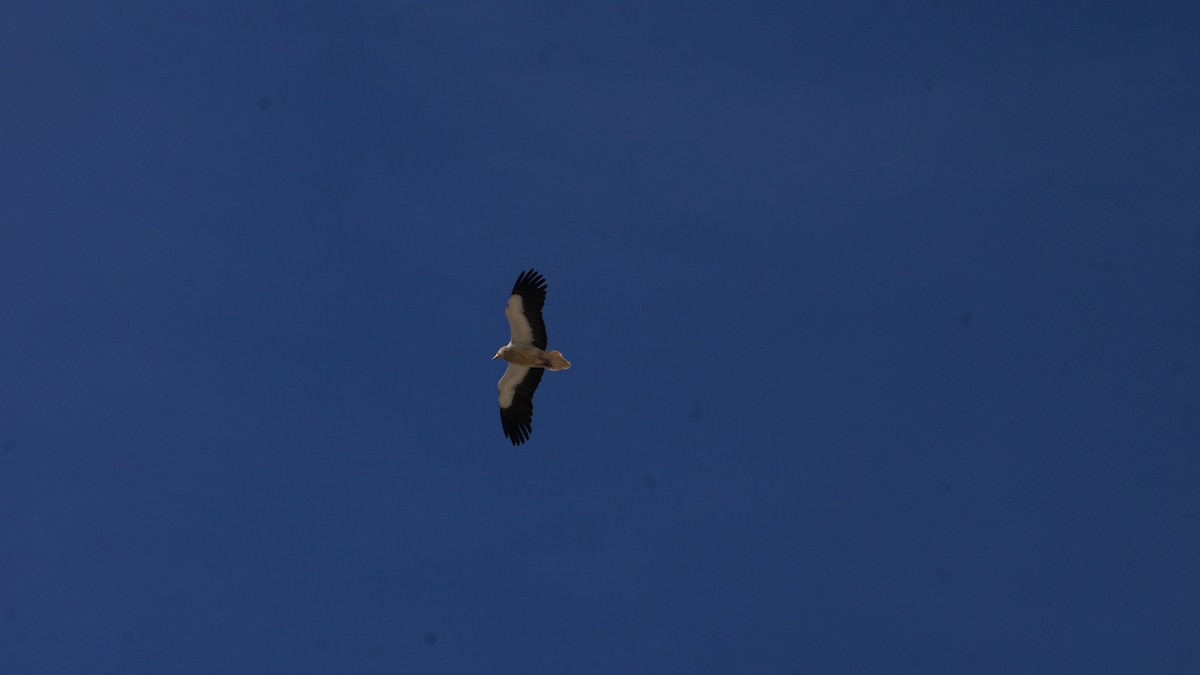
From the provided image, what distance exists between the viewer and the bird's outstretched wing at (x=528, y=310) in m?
39.2

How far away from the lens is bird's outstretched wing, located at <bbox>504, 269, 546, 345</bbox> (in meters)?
39.2

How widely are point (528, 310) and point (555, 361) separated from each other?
1.47 meters

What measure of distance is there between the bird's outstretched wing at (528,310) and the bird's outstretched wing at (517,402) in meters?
1.09

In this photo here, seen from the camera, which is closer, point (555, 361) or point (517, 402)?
point (555, 361)

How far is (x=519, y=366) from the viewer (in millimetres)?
40031

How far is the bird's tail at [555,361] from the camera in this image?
39.0 metres

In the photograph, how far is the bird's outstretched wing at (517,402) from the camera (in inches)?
1585

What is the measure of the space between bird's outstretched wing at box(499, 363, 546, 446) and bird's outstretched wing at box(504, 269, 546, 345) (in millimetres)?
1090

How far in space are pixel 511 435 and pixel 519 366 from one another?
186cm

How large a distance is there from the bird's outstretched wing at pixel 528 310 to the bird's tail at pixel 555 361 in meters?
0.37

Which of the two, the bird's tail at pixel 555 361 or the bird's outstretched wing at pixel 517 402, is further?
the bird's outstretched wing at pixel 517 402

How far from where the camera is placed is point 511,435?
40375 millimetres

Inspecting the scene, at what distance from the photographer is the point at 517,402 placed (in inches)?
1592

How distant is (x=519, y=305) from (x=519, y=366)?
178 centimetres
